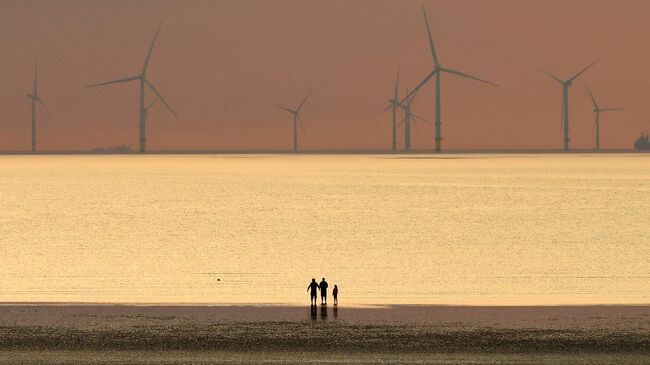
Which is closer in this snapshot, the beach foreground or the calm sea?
the beach foreground

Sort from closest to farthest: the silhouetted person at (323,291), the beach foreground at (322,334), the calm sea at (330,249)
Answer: the beach foreground at (322,334) → the silhouetted person at (323,291) → the calm sea at (330,249)

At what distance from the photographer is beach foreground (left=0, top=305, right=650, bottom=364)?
2209cm

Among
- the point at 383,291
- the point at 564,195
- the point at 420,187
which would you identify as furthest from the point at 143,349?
the point at 420,187

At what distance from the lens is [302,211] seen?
10031 cm

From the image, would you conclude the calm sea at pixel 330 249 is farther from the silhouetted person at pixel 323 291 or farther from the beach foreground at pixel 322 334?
the beach foreground at pixel 322 334

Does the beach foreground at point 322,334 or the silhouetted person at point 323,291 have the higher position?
the silhouetted person at point 323,291

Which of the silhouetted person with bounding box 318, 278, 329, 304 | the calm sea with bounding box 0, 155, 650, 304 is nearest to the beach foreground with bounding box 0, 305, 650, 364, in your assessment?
the silhouetted person with bounding box 318, 278, 329, 304

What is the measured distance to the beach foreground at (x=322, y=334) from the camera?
22.1 metres

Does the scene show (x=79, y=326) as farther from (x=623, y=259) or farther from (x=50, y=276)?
(x=623, y=259)

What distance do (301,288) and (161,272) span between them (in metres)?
9.34

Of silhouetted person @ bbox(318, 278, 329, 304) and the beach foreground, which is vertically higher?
silhouetted person @ bbox(318, 278, 329, 304)

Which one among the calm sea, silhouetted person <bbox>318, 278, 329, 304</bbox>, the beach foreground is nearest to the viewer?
the beach foreground

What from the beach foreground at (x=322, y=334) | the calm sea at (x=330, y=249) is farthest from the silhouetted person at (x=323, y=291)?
the calm sea at (x=330, y=249)

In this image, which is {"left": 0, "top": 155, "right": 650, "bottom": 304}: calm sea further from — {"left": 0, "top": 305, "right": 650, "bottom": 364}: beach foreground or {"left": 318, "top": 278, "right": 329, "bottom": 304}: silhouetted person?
{"left": 0, "top": 305, "right": 650, "bottom": 364}: beach foreground
